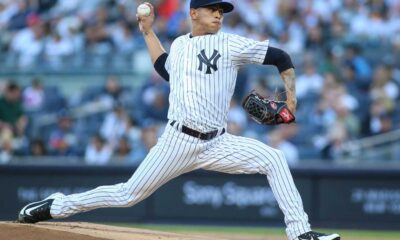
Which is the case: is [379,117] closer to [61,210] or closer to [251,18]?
[251,18]

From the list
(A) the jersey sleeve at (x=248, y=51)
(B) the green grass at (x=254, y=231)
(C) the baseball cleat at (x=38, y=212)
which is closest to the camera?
(A) the jersey sleeve at (x=248, y=51)

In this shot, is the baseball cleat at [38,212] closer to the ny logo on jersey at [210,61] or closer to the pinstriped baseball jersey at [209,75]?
the pinstriped baseball jersey at [209,75]

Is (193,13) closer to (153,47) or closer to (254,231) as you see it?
(153,47)

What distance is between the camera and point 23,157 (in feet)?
43.7

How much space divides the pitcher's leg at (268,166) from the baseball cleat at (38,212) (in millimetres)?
1213

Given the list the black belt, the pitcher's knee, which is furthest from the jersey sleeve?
the pitcher's knee

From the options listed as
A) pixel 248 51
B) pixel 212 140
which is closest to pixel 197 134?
pixel 212 140

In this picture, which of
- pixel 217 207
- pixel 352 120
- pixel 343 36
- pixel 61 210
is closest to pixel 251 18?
pixel 343 36

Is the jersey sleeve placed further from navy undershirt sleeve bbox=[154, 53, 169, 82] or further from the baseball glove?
navy undershirt sleeve bbox=[154, 53, 169, 82]

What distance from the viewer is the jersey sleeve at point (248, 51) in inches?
249

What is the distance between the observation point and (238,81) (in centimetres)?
1328

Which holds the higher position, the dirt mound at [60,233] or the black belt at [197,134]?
the black belt at [197,134]

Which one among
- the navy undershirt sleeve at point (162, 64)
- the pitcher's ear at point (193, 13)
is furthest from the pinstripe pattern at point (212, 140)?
the navy undershirt sleeve at point (162, 64)

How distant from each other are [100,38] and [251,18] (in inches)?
97.0
